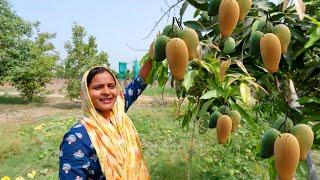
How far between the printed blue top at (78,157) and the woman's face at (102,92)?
0.35ft

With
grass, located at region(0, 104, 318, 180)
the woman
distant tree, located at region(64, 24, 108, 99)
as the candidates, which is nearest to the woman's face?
the woman

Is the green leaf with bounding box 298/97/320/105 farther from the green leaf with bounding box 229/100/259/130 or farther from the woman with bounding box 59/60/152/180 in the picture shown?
the woman with bounding box 59/60/152/180

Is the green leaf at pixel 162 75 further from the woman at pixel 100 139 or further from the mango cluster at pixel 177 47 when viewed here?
the mango cluster at pixel 177 47

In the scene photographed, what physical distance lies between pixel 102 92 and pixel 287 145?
1037 millimetres

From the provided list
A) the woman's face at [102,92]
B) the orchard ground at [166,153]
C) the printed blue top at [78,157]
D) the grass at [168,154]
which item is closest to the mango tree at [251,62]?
the woman's face at [102,92]

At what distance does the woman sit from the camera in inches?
67.4

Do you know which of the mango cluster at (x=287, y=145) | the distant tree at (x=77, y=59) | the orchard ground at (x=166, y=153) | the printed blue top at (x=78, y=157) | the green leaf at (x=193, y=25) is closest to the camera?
the mango cluster at (x=287, y=145)

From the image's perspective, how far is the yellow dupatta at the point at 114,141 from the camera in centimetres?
176

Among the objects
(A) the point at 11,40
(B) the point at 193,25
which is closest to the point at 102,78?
(B) the point at 193,25

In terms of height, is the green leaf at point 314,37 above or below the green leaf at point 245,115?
above

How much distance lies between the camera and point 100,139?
1769 mm

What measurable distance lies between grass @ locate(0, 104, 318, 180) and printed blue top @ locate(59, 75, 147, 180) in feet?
6.08

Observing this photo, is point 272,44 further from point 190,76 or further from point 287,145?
point 190,76

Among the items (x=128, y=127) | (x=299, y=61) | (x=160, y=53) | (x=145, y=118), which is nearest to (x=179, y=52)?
(x=160, y=53)
